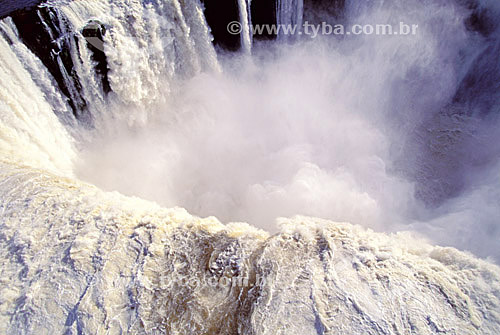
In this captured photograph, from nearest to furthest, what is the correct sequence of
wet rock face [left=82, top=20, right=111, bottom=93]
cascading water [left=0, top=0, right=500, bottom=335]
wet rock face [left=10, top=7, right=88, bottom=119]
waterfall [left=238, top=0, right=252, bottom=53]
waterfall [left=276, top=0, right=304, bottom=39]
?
cascading water [left=0, top=0, right=500, bottom=335] → wet rock face [left=10, top=7, right=88, bottom=119] → wet rock face [left=82, top=20, right=111, bottom=93] → waterfall [left=238, top=0, right=252, bottom=53] → waterfall [left=276, top=0, right=304, bottom=39]

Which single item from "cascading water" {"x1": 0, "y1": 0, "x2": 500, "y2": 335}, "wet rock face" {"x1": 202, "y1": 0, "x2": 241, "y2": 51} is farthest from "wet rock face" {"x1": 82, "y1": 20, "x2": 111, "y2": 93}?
"wet rock face" {"x1": 202, "y1": 0, "x2": 241, "y2": 51}

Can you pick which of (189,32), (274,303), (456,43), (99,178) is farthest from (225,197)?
(456,43)

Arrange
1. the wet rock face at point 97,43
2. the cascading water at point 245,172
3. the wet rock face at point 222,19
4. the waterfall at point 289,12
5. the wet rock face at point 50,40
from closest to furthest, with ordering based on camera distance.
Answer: the cascading water at point 245,172 → the wet rock face at point 50,40 → the wet rock face at point 97,43 → the wet rock face at point 222,19 → the waterfall at point 289,12

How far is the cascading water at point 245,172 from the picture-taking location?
7.32 feet

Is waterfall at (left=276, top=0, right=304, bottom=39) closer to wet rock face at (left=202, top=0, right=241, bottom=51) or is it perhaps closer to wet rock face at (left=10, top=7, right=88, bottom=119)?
wet rock face at (left=202, top=0, right=241, bottom=51)

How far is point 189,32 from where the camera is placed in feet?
17.2

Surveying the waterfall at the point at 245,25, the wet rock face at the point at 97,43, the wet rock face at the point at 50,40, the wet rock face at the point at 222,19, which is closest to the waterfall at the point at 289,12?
the waterfall at the point at 245,25

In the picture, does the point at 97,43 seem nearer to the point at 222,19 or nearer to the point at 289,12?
the point at 222,19

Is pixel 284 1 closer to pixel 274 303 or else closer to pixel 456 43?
pixel 456 43

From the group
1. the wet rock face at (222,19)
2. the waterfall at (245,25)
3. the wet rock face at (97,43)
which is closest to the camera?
the wet rock face at (97,43)

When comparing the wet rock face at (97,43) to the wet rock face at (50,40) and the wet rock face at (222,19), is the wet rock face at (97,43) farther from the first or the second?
the wet rock face at (222,19)

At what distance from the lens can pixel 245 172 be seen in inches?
219

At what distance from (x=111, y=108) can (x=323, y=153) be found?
420cm

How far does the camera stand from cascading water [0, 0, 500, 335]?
223 cm
